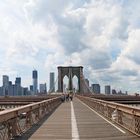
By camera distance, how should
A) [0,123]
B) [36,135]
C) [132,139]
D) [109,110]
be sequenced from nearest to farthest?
[0,123] → [132,139] → [36,135] → [109,110]

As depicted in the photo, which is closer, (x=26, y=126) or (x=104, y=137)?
(x=104, y=137)

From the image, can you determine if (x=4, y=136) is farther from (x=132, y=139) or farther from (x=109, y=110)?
(x=109, y=110)

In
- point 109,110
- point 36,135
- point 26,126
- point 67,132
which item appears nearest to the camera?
point 36,135

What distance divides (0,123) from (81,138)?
10.4 feet

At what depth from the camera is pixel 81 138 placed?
52.6 feet

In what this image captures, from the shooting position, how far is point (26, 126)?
20.3m

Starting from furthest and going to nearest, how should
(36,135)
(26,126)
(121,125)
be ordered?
(121,125), (26,126), (36,135)

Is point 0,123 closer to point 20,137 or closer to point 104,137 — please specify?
point 20,137

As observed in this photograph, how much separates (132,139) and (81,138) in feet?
5.94

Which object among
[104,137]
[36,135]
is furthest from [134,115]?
[36,135]

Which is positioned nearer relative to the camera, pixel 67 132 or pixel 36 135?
pixel 36 135

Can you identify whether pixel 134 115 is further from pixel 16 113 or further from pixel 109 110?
pixel 109 110

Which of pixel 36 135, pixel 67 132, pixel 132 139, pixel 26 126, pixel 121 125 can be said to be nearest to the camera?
pixel 132 139

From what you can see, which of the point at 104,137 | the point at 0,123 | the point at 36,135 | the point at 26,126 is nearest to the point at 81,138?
the point at 104,137
